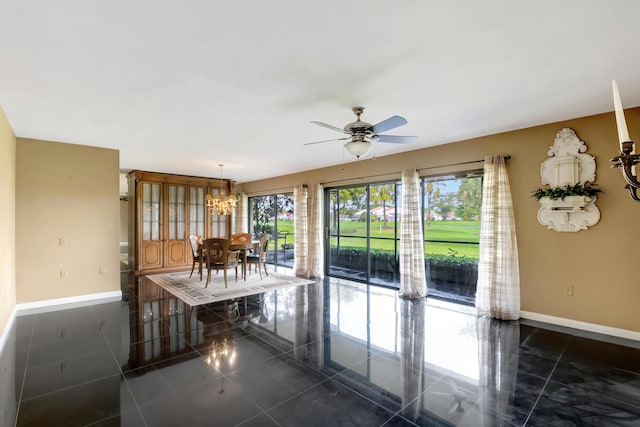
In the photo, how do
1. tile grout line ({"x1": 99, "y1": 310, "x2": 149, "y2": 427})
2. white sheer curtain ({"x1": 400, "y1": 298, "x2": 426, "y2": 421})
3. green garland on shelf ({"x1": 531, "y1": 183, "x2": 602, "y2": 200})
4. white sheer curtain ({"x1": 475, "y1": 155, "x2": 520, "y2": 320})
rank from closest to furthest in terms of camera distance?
tile grout line ({"x1": 99, "y1": 310, "x2": 149, "y2": 427}), white sheer curtain ({"x1": 400, "y1": 298, "x2": 426, "y2": 421}), green garland on shelf ({"x1": 531, "y1": 183, "x2": 602, "y2": 200}), white sheer curtain ({"x1": 475, "y1": 155, "x2": 520, "y2": 320})

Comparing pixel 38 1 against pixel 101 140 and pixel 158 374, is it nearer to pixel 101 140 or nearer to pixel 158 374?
pixel 158 374

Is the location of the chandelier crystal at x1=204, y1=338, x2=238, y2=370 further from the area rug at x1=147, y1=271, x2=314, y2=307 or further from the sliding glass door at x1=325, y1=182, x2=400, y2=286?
the sliding glass door at x1=325, y1=182, x2=400, y2=286

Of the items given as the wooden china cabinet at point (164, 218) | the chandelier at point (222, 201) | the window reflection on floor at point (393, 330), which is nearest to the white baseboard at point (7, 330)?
the wooden china cabinet at point (164, 218)

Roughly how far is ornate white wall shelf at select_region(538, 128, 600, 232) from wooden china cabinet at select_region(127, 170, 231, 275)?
724 centimetres

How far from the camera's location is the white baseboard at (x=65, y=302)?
4.18 meters

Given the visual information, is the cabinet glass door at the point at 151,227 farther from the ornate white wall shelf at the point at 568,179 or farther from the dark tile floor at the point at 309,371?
the ornate white wall shelf at the point at 568,179

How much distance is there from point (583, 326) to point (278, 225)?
6.61 m

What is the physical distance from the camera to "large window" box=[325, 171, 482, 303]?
4.61 meters

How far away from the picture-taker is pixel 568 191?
344 cm

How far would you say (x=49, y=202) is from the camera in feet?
14.4

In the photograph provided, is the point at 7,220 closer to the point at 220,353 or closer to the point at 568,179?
the point at 220,353

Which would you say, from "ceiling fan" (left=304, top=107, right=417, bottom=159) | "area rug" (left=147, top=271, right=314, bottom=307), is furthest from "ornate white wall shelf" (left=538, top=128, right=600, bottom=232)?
"area rug" (left=147, top=271, right=314, bottom=307)

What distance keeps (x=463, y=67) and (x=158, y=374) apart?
357 centimetres

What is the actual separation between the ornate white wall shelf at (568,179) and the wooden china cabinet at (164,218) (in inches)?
285
